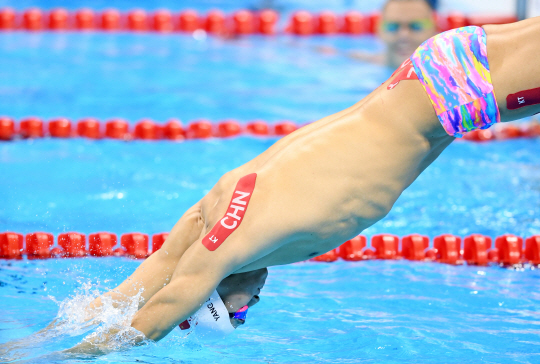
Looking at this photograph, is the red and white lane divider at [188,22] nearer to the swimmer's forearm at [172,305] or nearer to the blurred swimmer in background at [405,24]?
the blurred swimmer in background at [405,24]

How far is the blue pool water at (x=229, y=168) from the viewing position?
2848 millimetres

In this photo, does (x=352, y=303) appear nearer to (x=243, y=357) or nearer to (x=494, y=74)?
(x=243, y=357)

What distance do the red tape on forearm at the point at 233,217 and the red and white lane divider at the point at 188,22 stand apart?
627 cm

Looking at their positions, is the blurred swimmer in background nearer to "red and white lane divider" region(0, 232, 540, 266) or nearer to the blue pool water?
the blue pool water

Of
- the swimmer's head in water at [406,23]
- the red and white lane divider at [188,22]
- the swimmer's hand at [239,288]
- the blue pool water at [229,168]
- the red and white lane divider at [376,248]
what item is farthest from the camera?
the red and white lane divider at [188,22]

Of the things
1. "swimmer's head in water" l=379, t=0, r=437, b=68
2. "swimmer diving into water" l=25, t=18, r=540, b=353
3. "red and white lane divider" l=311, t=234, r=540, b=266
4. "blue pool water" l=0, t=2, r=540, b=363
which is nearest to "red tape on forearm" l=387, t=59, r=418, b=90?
"swimmer diving into water" l=25, t=18, r=540, b=353

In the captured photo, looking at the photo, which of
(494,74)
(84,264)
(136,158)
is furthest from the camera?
(136,158)

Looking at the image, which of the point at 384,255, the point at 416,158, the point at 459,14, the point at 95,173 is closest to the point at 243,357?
the point at 416,158

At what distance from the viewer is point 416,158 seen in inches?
88.0

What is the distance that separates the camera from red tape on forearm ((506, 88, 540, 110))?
2.13m

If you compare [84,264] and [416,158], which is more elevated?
[416,158]

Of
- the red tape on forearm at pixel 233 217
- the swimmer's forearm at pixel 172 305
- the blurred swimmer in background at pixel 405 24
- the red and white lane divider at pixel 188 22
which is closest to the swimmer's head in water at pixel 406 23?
the blurred swimmer in background at pixel 405 24

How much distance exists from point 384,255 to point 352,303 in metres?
0.62

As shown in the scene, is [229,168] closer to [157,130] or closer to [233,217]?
[157,130]
